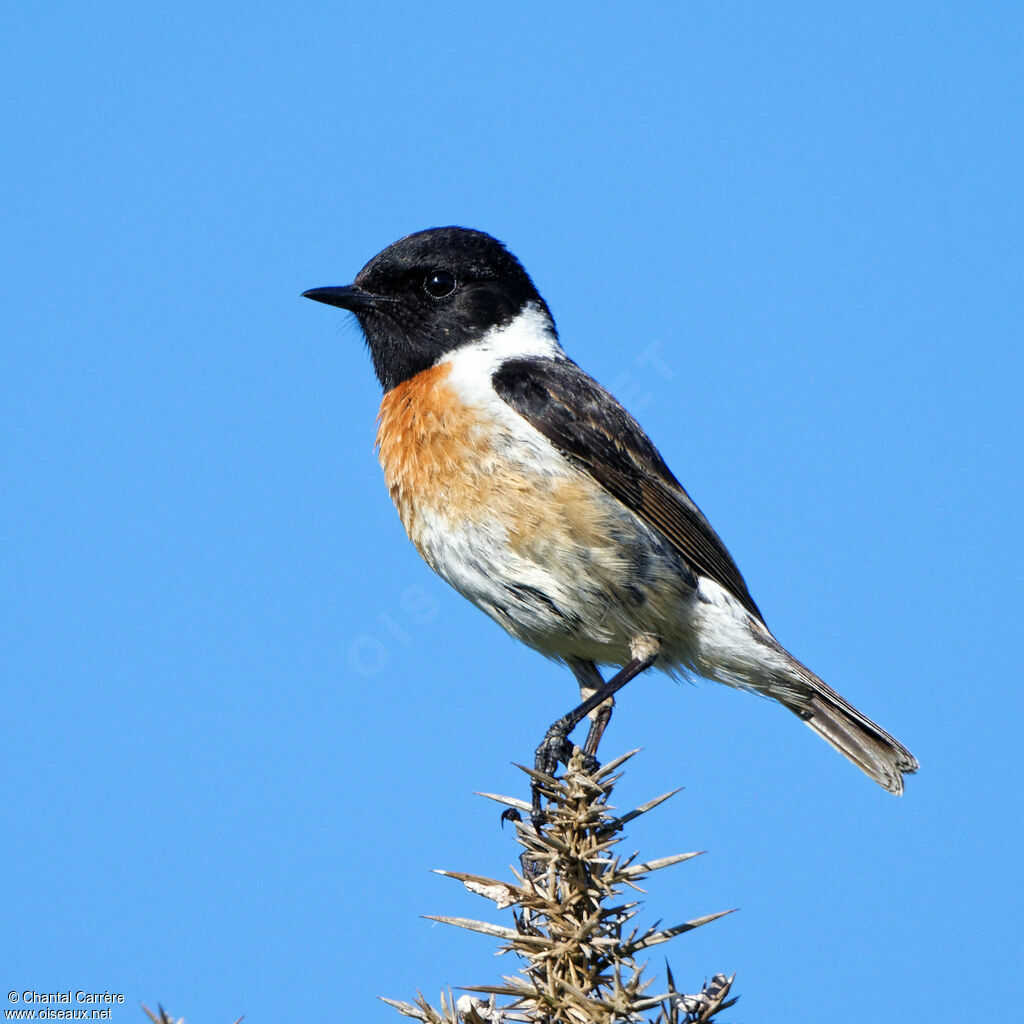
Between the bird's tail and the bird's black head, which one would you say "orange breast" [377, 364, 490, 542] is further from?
the bird's tail

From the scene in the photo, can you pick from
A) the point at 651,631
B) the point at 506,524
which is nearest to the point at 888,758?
the point at 651,631

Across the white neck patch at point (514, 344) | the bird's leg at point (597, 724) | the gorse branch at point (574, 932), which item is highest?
the white neck patch at point (514, 344)

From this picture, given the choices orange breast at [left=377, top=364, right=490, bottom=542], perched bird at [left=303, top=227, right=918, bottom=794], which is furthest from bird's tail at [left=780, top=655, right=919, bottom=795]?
orange breast at [left=377, top=364, right=490, bottom=542]

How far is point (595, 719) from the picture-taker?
5.45 meters

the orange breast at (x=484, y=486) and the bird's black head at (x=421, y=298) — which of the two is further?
the bird's black head at (x=421, y=298)

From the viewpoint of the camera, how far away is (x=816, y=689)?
19.5 ft

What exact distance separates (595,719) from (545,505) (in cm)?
104

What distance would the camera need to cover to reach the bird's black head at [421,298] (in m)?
6.32

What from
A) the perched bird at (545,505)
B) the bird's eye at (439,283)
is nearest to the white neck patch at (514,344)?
the perched bird at (545,505)

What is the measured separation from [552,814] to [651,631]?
2668mm

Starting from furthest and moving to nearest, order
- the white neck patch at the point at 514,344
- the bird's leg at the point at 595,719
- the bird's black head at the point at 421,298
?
the bird's black head at the point at 421,298, the white neck patch at the point at 514,344, the bird's leg at the point at 595,719

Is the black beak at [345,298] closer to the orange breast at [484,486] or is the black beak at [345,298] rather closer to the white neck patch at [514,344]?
the white neck patch at [514,344]

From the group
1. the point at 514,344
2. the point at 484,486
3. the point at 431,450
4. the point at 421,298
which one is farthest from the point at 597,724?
the point at 421,298

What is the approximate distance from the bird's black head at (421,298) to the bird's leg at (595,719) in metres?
1.94
